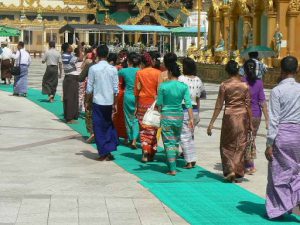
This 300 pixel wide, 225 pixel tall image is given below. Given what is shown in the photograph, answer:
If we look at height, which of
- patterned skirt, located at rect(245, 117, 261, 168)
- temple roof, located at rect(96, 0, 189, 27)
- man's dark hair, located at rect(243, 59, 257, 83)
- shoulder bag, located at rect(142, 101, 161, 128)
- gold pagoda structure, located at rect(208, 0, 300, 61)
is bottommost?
patterned skirt, located at rect(245, 117, 261, 168)

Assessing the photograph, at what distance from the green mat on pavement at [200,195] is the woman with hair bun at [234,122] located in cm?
30

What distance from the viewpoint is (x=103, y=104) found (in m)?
11.2

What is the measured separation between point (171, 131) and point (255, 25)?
69.6 feet

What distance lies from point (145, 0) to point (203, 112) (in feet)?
197

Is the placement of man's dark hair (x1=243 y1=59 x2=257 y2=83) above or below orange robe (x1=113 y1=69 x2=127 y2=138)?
above

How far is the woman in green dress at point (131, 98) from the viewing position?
12789 millimetres

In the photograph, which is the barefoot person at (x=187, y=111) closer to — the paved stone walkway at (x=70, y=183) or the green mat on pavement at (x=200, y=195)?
the green mat on pavement at (x=200, y=195)

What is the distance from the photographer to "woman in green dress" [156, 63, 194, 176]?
32.9ft

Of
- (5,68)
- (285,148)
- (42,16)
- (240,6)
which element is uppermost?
(42,16)

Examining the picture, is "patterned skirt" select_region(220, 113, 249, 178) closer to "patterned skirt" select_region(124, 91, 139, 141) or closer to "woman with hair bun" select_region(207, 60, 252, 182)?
"woman with hair bun" select_region(207, 60, 252, 182)

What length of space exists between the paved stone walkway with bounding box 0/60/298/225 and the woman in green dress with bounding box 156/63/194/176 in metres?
0.67

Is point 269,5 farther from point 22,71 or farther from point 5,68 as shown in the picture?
point 22,71

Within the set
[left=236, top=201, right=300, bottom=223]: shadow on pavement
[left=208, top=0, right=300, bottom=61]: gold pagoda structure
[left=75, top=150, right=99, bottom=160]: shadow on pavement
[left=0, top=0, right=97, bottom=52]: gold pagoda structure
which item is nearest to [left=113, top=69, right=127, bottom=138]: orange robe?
[left=75, top=150, right=99, bottom=160]: shadow on pavement

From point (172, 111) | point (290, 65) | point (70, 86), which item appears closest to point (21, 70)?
point (70, 86)
